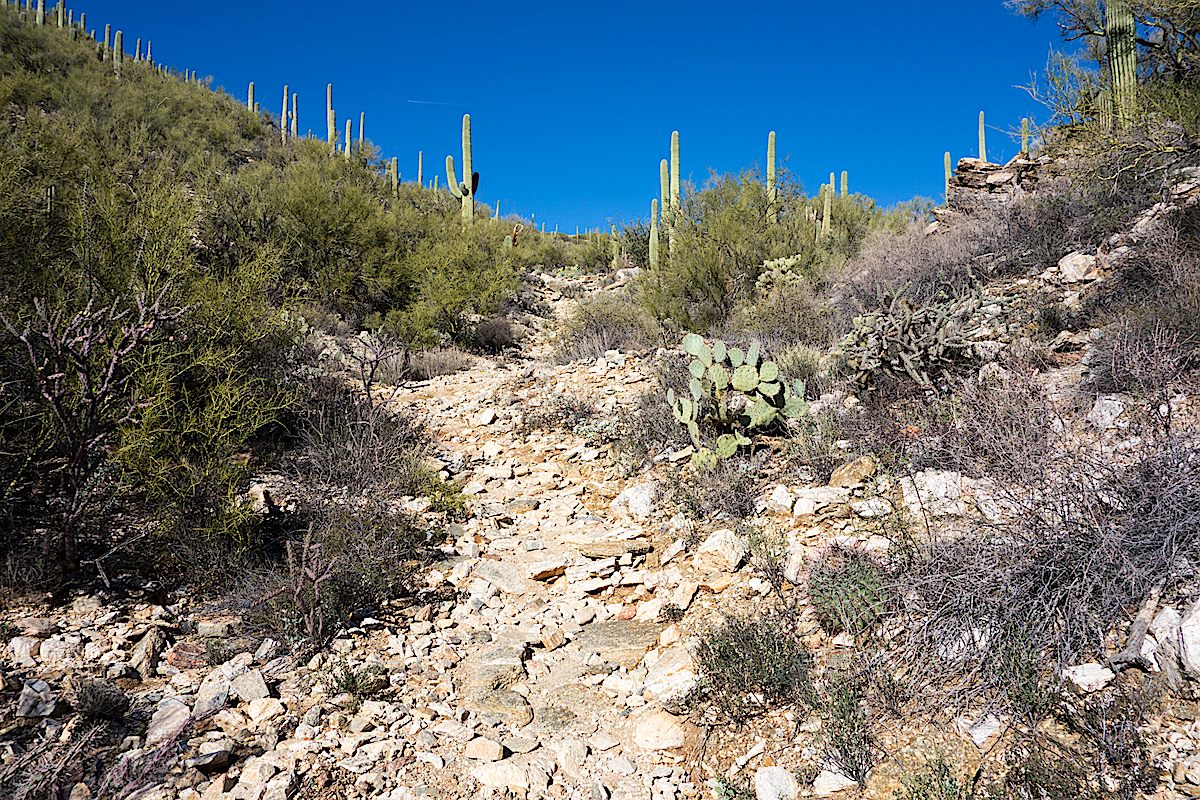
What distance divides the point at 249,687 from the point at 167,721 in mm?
344

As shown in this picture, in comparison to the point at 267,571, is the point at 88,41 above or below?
above

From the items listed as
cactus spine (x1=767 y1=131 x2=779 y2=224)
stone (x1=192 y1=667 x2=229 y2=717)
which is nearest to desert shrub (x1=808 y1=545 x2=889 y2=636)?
stone (x1=192 y1=667 x2=229 y2=717)

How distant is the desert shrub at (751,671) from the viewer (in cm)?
288

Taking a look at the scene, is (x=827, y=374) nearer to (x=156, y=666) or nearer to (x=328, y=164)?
(x=156, y=666)

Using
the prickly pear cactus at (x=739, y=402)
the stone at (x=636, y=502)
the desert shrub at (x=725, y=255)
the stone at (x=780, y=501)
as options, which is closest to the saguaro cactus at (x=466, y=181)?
the desert shrub at (x=725, y=255)

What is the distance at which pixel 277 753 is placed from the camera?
272 centimetres

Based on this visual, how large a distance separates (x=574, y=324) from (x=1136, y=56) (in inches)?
335

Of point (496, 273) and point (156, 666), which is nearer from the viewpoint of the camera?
point (156, 666)

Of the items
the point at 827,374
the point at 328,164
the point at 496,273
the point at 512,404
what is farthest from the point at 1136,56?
the point at 328,164

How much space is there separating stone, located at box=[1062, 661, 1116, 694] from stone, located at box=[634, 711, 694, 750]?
4.72 feet

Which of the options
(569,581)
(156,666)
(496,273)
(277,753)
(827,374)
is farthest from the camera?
(496,273)

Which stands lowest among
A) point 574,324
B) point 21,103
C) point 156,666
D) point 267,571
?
point 156,666

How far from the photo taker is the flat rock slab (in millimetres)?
3594

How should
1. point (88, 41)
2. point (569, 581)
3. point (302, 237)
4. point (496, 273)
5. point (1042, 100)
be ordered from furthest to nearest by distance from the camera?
1. point (88, 41)
2. point (496, 273)
3. point (302, 237)
4. point (1042, 100)
5. point (569, 581)
